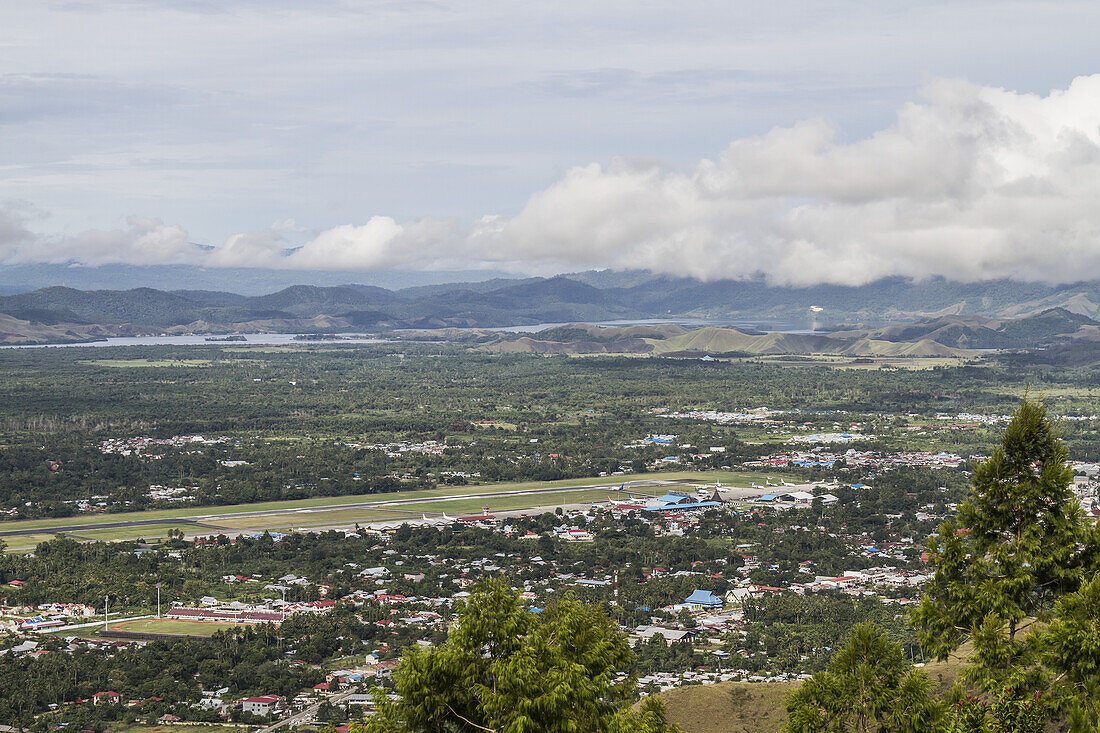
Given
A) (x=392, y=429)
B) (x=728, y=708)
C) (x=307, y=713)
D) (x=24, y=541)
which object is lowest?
(x=307, y=713)

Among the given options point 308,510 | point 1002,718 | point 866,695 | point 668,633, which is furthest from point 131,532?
point 1002,718

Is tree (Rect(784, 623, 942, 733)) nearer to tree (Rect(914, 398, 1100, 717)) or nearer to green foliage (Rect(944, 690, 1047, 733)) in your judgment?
green foliage (Rect(944, 690, 1047, 733))

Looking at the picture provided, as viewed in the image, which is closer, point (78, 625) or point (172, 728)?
point (172, 728)

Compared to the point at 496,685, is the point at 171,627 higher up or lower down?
lower down

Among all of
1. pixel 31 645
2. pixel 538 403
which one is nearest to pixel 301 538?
pixel 31 645

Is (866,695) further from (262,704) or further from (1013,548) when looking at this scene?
(262,704)

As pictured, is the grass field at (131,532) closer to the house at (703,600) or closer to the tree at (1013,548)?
the house at (703,600)
